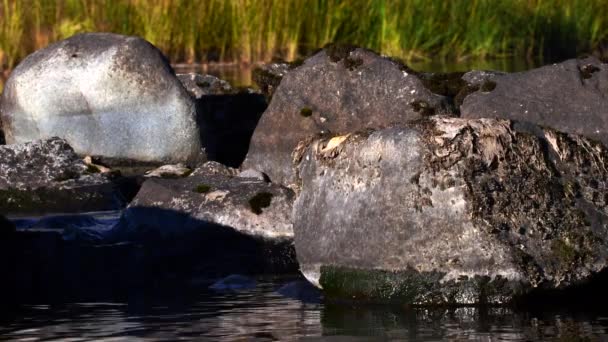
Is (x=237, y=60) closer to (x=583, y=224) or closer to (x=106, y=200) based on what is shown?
(x=106, y=200)

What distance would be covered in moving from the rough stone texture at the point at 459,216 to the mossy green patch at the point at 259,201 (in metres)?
1.68

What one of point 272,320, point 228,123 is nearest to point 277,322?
point 272,320

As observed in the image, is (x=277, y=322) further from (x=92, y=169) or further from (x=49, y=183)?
(x=92, y=169)

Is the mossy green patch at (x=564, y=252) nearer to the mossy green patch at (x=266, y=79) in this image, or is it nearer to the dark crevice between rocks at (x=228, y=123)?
the mossy green patch at (x=266, y=79)

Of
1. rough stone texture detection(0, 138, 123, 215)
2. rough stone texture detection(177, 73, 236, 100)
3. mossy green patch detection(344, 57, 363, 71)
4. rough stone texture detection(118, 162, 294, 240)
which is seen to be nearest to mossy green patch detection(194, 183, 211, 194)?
rough stone texture detection(118, 162, 294, 240)

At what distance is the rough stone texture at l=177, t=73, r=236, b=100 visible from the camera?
48.2 feet

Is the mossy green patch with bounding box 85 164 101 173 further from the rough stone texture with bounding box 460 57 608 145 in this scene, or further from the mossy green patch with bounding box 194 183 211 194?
the rough stone texture with bounding box 460 57 608 145

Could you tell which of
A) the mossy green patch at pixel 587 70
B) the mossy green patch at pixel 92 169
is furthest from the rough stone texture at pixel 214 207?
the mossy green patch at pixel 587 70

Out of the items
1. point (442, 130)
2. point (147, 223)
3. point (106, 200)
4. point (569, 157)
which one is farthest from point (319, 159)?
point (106, 200)

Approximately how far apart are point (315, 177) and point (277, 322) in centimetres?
98

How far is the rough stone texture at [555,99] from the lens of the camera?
10250 millimetres

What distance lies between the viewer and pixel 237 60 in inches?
1013

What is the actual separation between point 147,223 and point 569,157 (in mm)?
2920

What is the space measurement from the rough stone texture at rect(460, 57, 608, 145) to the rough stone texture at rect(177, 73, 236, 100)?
14.5ft
